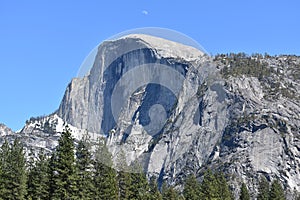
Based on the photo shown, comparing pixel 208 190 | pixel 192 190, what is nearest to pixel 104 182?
pixel 208 190

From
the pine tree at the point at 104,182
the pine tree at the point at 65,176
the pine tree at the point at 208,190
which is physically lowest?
the pine tree at the point at 65,176

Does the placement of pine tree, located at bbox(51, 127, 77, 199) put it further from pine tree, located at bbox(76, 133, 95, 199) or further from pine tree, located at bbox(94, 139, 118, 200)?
pine tree, located at bbox(94, 139, 118, 200)

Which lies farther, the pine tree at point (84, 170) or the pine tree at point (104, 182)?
the pine tree at point (104, 182)

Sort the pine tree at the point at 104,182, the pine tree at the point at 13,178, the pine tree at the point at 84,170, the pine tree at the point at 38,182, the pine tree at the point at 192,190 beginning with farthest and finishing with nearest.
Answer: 1. the pine tree at the point at 192,190
2. the pine tree at the point at 104,182
3. the pine tree at the point at 38,182
4. the pine tree at the point at 13,178
5. the pine tree at the point at 84,170

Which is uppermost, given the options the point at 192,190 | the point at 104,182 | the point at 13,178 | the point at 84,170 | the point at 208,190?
the point at 192,190

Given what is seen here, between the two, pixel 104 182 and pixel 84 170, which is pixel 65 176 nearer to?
pixel 84 170

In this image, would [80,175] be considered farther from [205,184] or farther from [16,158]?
[205,184]

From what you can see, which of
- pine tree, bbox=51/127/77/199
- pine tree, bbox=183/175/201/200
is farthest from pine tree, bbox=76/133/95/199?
pine tree, bbox=183/175/201/200

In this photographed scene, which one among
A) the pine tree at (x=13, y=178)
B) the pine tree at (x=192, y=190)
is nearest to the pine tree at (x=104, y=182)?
the pine tree at (x=13, y=178)

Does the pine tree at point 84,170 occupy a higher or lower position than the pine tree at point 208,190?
lower

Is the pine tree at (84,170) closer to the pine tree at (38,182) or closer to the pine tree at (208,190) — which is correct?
the pine tree at (38,182)

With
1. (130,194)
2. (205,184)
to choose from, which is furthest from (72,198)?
(205,184)

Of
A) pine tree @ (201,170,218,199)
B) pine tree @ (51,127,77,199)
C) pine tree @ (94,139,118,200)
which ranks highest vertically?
pine tree @ (201,170,218,199)
